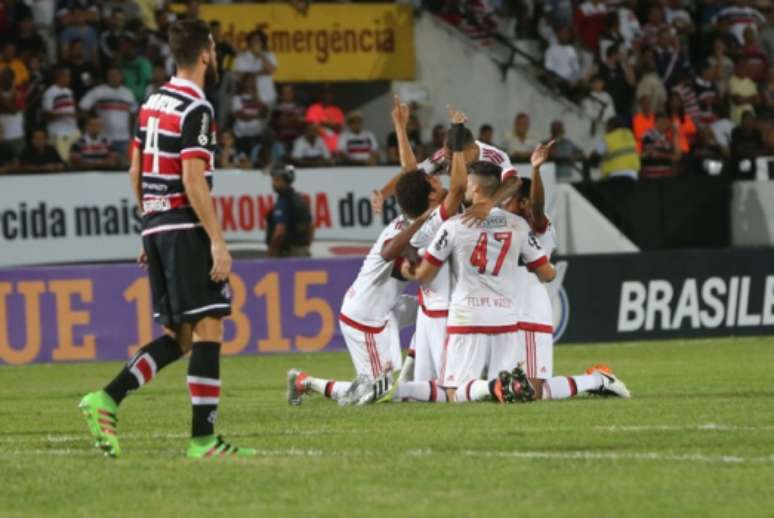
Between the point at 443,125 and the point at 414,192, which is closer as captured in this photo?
the point at 414,192

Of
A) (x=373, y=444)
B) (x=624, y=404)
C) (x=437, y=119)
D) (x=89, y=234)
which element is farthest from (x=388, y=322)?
(x=437, y=119)

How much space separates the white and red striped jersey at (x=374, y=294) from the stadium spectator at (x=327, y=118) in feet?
42.4

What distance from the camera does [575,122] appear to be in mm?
30203

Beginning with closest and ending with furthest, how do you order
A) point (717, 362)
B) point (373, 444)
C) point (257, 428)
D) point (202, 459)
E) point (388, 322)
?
point (202, 459) < point (373, 444) < point (257, 428) < point (388, 322) < point (717, 362)

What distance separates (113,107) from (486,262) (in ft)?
40.2

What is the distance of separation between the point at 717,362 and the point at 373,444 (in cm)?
877

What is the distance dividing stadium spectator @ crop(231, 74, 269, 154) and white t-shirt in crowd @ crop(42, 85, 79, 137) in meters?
2.48

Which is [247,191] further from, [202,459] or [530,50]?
[202,459]

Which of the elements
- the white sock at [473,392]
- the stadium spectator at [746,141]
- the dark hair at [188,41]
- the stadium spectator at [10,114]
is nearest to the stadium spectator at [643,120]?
the stadium spectator at [746,141]

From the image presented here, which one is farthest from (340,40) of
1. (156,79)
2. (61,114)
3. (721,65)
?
(61,114)

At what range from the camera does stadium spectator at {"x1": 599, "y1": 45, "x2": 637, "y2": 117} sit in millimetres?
29422

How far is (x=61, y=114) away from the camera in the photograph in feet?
80.4

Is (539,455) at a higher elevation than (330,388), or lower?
higher

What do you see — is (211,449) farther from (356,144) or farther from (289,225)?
(356,144)
